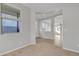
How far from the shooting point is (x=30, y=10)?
5414 mm

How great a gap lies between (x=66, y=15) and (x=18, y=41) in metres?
2.11

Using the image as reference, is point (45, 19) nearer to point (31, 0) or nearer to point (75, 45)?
point (75, 45)

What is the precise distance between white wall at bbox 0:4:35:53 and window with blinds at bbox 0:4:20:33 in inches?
6.4

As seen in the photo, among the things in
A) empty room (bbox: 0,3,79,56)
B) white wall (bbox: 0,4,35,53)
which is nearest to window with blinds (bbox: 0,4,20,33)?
empty room (bbox: 0,3,79,56)

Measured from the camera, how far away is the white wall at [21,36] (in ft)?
11.7

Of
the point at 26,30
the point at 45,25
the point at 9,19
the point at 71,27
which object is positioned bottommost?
the point at 26,30

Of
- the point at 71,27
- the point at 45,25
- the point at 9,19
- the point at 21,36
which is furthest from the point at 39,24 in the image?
the point at 9,19

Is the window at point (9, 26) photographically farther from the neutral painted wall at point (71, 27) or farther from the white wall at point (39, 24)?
the white wall at point (39, 24)

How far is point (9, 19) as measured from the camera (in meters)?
3.80

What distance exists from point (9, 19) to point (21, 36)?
1111 millimetres

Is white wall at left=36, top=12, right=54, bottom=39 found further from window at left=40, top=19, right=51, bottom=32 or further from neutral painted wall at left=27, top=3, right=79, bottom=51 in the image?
neutral painted wall at left=27, top=3, right=79, bottom=51

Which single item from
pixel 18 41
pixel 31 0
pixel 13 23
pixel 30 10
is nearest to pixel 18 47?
pixel 18 41

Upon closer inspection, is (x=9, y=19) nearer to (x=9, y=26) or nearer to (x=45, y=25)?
(x=9, y=26)

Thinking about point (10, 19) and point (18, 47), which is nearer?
point (10, 19)
